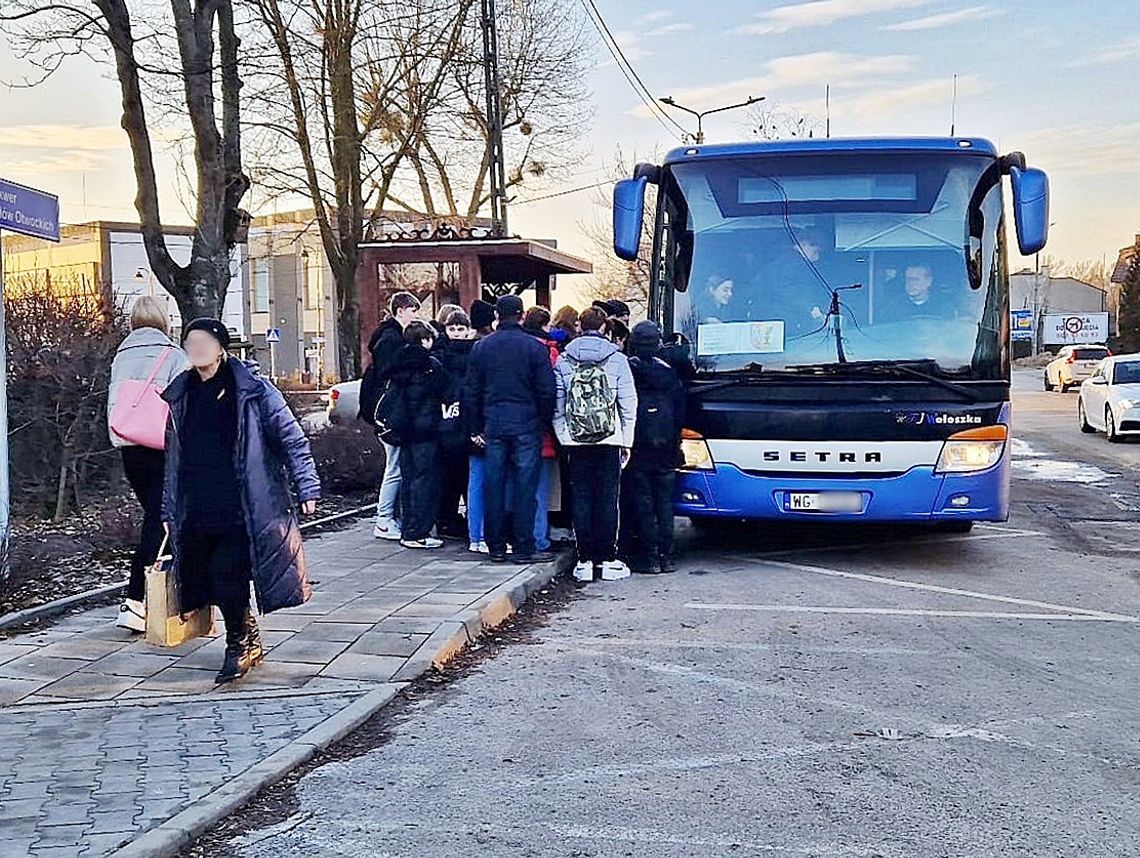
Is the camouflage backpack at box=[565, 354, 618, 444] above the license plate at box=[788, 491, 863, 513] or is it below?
above

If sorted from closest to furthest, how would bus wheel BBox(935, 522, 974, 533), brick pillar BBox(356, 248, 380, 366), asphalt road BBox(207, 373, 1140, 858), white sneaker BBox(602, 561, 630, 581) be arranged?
asphalt road BBox(207, 373, 1140, 858) → white sneaker BBox(602, 561, 630, 581) → bus wheel BBox(935, 522, 974, 533) → brick pillar BBox(356, 248, 380, 366)

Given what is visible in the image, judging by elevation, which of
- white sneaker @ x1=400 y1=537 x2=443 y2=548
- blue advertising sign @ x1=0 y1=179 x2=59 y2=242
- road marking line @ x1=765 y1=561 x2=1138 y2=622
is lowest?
road marking line @ x1=765 y1=561 x2=1138 y2=622

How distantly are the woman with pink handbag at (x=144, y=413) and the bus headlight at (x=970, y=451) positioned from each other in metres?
5.34

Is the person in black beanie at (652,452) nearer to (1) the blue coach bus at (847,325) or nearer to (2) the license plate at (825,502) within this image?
(1) the blue coach bus at (847,325)

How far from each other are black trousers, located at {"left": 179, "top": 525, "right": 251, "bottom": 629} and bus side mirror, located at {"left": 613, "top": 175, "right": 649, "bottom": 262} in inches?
169

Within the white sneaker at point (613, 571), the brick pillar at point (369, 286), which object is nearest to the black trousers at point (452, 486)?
the white sneaker at point (613, 571)

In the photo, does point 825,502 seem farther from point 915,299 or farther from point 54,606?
point 54,606

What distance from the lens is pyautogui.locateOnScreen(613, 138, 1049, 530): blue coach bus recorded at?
9078 mm

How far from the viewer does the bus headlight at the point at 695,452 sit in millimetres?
9421

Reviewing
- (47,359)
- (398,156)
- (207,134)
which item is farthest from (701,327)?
(398,156)

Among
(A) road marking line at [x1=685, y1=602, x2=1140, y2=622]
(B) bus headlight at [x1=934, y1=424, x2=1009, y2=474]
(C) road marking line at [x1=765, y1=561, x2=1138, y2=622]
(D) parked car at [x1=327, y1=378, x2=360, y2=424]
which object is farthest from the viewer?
(D) parked car at [x1=327, y1=378, x2=360, y2=424]

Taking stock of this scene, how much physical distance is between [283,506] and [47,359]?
566 cm

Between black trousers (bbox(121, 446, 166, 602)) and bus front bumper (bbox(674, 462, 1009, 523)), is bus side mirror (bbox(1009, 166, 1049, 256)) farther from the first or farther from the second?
black trousers (bbox(121, 446, 166, 602))

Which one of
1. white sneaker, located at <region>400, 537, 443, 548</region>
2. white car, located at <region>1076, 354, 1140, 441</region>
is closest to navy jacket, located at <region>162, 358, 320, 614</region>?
white sneaker, located at <region>400, 537, 443, 548</region>
